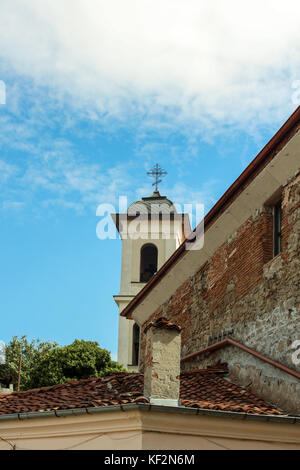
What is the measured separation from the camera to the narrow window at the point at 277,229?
9617 millimetres

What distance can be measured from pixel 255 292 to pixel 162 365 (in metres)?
2.84

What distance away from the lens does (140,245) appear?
31.9m

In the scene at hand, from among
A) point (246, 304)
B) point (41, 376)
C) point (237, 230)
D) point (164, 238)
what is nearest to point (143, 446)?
point (246, 304)

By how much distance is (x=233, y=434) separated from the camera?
711 centimetres

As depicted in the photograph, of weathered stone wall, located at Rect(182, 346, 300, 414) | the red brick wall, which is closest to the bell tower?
the red brick wall

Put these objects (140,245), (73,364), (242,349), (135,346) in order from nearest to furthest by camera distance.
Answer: (242,349) → (73,364) → (135,346) → (140,245)

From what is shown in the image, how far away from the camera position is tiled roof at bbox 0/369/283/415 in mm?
7285

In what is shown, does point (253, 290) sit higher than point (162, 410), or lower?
higher

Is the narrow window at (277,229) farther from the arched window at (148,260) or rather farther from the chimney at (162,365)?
the arched window at (148,260)

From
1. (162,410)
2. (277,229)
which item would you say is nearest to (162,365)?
(162,410)

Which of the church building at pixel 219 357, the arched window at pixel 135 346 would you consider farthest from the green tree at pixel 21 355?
the church building at pixel 219 357

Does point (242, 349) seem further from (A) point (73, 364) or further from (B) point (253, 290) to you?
(A) point (73, 364)

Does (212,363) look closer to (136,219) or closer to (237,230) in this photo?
(237,230)

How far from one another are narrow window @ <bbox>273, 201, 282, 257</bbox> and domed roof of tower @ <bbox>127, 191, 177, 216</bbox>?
76.3ft
